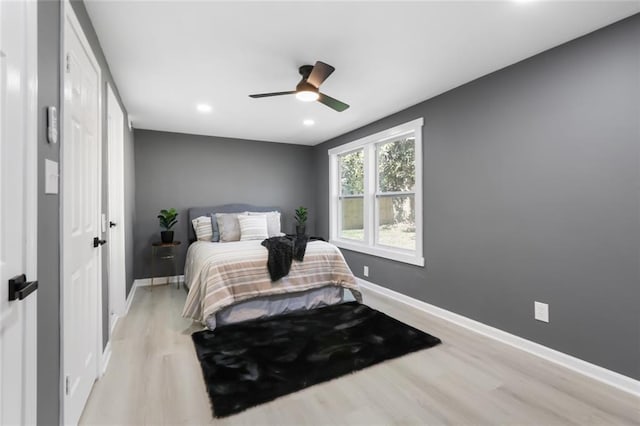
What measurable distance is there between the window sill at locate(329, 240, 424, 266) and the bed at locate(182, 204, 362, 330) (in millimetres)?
731

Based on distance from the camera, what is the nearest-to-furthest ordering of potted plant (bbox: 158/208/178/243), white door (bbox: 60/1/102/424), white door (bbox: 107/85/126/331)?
white door (bbox: 60/1/102/424), white door (bbox: 107/85/126/331), potted plant (bbox: 158/208/178/243)

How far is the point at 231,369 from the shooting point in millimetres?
2152

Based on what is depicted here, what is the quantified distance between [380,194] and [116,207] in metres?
3.14

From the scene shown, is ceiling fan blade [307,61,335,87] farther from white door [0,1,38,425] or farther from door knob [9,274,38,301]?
door knob [9,274,38,301]

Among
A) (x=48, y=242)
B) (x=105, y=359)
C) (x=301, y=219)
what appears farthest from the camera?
(x=301, y=219)

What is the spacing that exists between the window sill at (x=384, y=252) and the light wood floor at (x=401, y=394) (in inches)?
44.8

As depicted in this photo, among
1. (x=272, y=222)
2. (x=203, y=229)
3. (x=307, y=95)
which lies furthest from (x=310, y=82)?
(x=203, y=229)

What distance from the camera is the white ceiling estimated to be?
1.88 m

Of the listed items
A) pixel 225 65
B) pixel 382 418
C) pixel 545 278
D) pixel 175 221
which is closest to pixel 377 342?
pixel 382 418

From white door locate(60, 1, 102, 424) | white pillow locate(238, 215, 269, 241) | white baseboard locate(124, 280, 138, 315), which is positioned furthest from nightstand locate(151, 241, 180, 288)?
white door locate(60, 1, 102, 424)

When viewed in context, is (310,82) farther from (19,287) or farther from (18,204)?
(19,287)

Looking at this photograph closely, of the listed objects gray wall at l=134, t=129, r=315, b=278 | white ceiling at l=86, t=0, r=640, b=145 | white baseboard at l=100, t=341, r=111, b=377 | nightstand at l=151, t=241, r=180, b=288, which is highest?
white ceiling at l=86, t=0, r=640, b=145

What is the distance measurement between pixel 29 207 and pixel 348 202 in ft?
14.2

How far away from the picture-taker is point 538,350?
7.95ft
